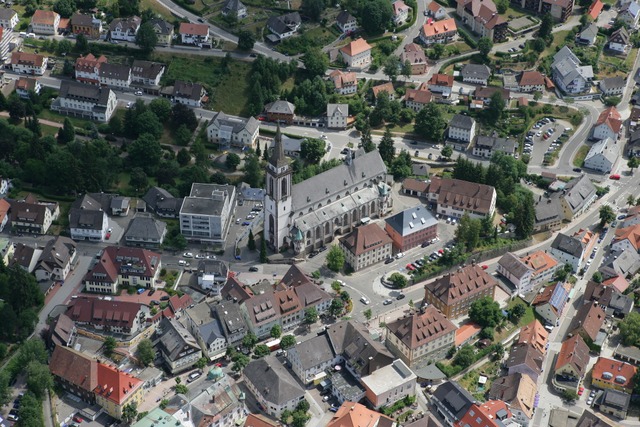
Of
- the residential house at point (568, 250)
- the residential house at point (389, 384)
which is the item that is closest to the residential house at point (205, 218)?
the residential house at point (389, 384)

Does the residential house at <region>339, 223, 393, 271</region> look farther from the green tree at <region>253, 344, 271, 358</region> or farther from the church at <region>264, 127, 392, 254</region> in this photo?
the green tree at <region>253, 344, 271, 358</region>

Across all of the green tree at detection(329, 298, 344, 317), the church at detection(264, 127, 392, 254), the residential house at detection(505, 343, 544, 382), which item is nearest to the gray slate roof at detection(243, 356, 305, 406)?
the green tree at detection(329, 298, 344, 317)

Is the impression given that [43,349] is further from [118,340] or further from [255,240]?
[255,240]

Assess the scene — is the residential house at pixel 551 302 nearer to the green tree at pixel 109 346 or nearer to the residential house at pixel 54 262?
the green tree at pixel 109 346

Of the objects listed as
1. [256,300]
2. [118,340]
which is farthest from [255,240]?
[118,340]

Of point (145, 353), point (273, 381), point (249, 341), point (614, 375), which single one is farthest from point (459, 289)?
point (145, 353)
